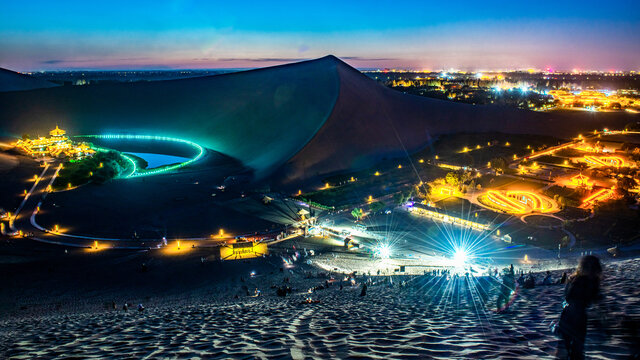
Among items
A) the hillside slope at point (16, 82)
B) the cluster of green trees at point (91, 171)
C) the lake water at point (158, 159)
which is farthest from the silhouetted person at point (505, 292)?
the hillside slope at point (16, 82)

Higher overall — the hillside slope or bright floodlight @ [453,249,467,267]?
the hillside slope

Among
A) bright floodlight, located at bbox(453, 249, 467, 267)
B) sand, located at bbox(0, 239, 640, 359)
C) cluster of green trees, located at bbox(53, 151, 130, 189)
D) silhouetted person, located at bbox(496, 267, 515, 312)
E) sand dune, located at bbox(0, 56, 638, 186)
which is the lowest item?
sand, located at bbox(0, 239, 640, 359)

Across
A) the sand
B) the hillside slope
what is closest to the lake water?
the sand

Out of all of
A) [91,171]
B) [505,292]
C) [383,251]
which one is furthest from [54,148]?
[505,292]

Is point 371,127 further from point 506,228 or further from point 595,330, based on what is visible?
point 595,330

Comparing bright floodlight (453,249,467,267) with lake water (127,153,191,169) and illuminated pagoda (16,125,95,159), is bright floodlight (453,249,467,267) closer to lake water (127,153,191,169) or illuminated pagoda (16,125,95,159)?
lake water (127,153,191,169)

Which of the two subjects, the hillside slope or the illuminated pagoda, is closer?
the illuminated pagoda
